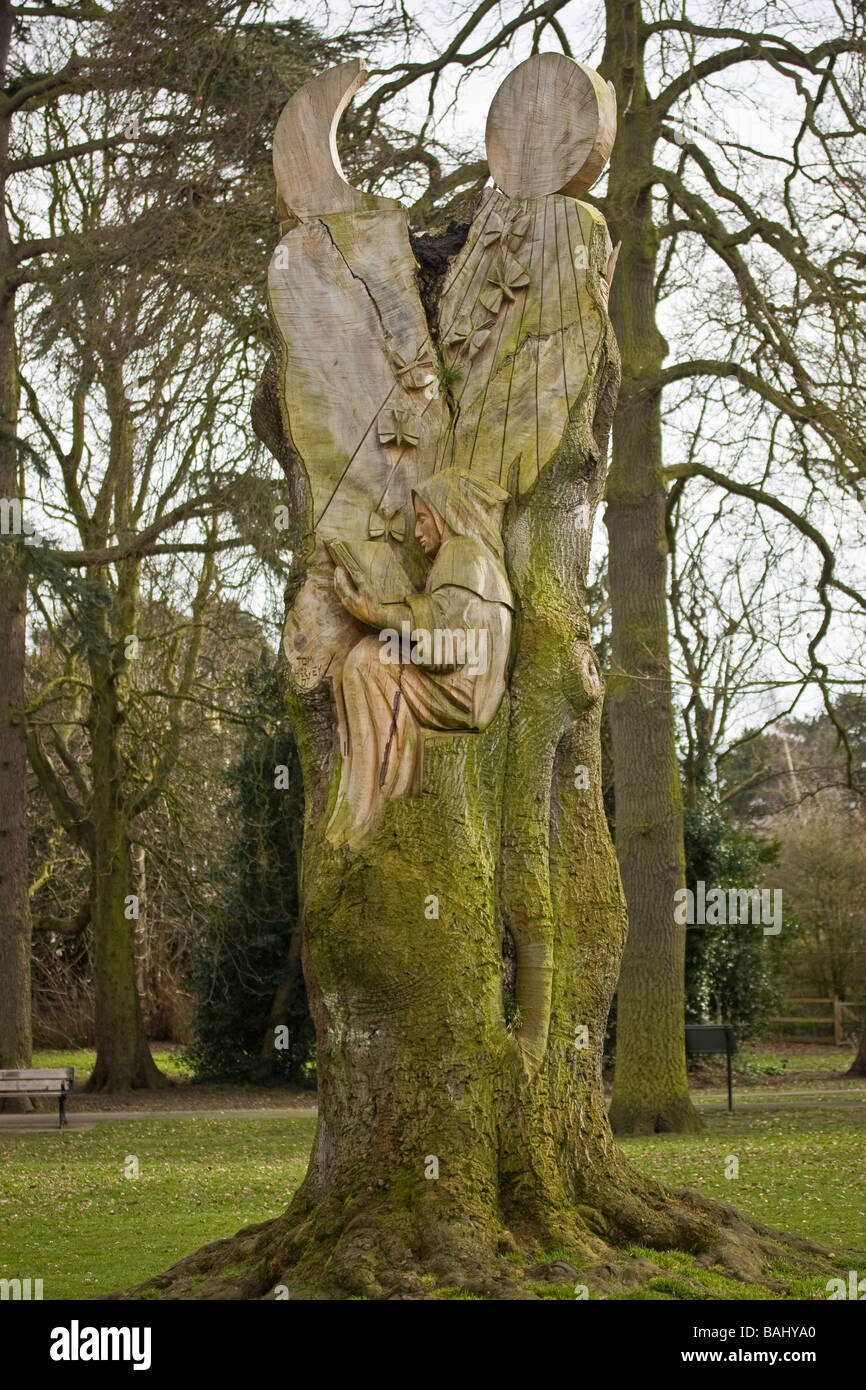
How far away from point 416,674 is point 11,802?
13885 millimetres

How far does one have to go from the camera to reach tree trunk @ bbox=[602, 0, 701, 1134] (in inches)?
591

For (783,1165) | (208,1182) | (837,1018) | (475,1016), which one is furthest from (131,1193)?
(837,1018)

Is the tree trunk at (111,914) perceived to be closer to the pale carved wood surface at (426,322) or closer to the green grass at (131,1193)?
the green grass at (131,1193)

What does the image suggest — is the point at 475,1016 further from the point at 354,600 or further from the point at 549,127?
the point at 549,127

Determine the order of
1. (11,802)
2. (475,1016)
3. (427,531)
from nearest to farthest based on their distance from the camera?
(475,1016) < (427,531) < (11,802)

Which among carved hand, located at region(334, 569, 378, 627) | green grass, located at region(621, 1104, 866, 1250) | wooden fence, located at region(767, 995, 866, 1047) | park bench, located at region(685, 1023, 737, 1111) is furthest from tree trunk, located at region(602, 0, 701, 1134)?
wooden fence, located at region(767, 995, 866, 1047)

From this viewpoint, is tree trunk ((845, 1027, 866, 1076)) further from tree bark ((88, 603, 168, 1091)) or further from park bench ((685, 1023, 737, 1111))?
tree bark ((88, 603, 168, 1091))

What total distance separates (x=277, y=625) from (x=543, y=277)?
9684 mm

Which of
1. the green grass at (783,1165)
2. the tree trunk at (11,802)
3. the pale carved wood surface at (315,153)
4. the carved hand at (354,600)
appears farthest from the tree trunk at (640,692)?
the carved hand at (354,600)

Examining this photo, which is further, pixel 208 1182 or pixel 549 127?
pixel 208 1182

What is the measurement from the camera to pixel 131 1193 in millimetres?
10914

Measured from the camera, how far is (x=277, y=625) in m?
16.3
